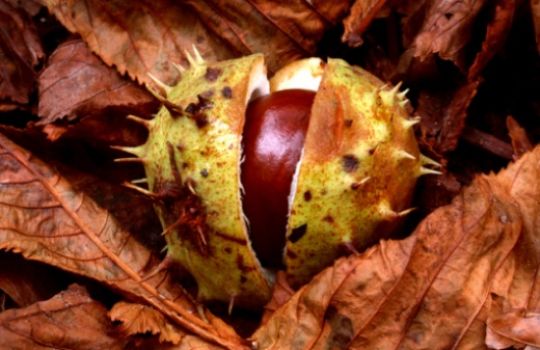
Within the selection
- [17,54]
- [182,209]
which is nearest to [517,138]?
[182,209]

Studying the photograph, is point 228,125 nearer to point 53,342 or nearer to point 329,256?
point 329,256

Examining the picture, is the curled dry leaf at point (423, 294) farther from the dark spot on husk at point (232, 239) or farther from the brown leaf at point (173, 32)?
the brown leaf at point (173, 32)

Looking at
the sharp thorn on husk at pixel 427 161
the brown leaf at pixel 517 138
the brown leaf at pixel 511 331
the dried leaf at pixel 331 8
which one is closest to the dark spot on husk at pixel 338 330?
the brown leaf at pixel 511 331

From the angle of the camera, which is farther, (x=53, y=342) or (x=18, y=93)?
(x=18, y=93)

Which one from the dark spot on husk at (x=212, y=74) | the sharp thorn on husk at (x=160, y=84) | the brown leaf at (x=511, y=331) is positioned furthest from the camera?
the sharp thorn on husk at (x=160, y=84)

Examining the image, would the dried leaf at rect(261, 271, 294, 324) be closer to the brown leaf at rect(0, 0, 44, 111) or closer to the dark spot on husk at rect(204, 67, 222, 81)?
the dark spot on husk at rect(204, 67, 222, 81)

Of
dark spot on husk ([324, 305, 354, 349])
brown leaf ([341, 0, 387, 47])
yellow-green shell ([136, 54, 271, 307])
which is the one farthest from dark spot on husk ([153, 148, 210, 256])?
brown leaf ([341, 0, 387, 47])

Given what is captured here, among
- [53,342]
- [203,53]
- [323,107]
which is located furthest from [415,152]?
[53,342]
